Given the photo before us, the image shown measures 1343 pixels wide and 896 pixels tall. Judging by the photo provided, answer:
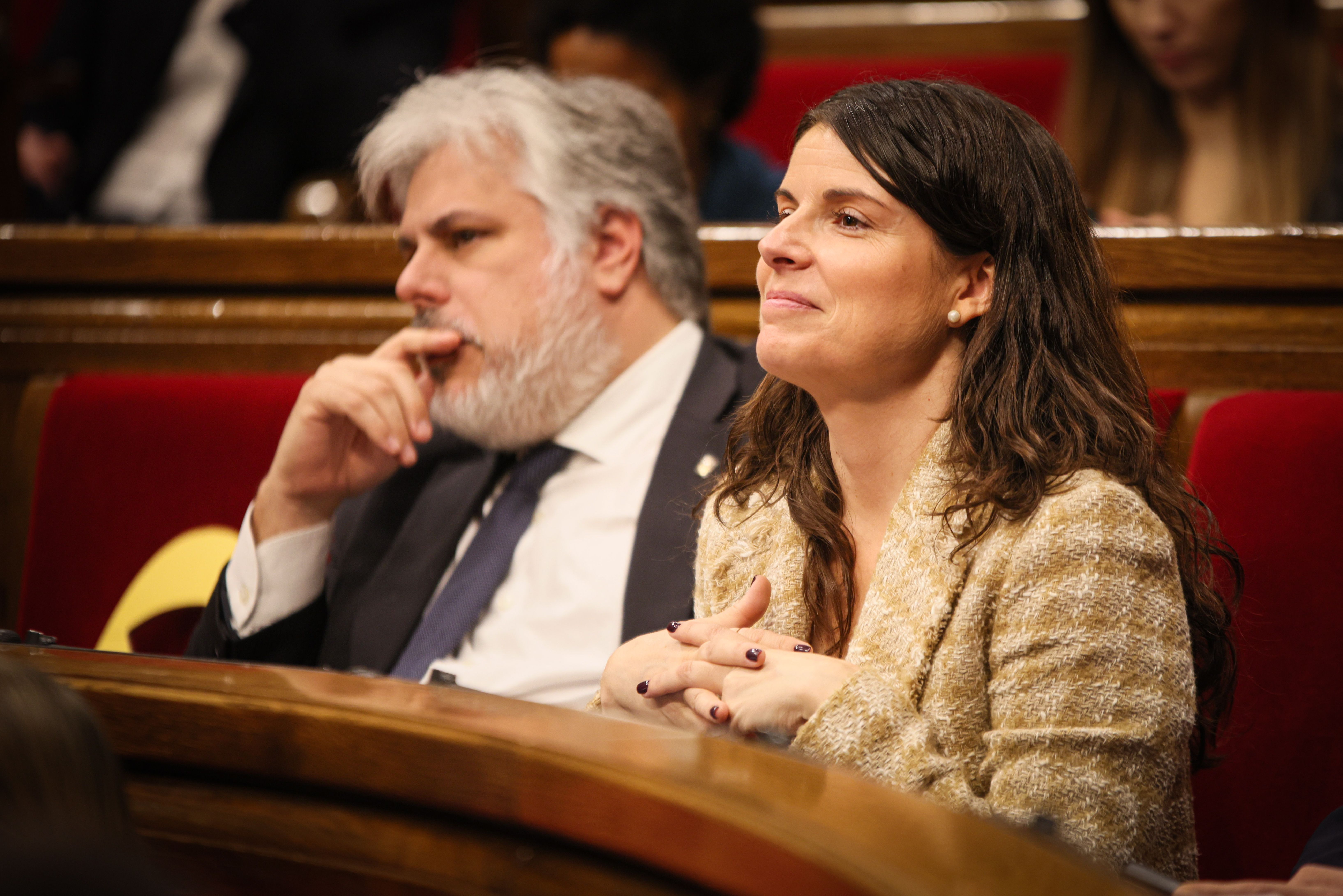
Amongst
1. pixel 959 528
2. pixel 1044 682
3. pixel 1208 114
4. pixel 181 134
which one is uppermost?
pixel 181 134

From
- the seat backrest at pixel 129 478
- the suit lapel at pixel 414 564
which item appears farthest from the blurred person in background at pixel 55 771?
the seat backrest at pixel 129 478

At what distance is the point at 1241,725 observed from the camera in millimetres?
1221

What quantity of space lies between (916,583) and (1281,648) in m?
0.45

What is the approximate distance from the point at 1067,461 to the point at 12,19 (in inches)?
135

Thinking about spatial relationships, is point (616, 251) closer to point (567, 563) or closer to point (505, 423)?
point (505, 423)

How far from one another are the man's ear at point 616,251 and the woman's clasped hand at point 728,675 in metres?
0.65

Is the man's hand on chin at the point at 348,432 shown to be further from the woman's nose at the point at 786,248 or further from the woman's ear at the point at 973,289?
the woman's ear at the point at 973,289

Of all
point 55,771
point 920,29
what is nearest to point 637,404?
point 55,771

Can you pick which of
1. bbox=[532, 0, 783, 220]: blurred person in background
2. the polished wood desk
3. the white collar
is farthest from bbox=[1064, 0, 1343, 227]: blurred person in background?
the polished wood desk

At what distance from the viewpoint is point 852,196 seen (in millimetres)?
1034

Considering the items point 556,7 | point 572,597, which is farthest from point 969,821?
point 556,7

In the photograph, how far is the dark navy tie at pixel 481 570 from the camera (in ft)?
4.82

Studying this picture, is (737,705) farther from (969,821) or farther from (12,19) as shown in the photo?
(12,19)

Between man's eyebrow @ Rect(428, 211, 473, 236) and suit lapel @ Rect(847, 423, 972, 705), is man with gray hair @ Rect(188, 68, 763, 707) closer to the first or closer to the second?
man's eyebrow @ Rect(428, 211, 473, 236)
